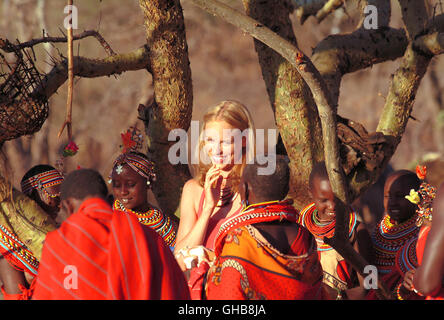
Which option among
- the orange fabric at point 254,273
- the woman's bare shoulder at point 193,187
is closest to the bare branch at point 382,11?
the woman's bare shoulder at point 193,187

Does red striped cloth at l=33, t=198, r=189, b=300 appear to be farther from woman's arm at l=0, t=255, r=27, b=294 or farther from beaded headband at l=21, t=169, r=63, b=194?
beaded headband at l=21, t=169, r=63, b=194

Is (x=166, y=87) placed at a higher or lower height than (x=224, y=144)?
higher

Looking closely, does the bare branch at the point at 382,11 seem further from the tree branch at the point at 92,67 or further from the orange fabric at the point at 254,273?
the orange fabric at the point at 254,273

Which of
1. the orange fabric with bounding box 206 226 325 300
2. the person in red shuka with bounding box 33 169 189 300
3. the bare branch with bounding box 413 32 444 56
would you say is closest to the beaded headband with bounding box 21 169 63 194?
the person in red shuka with bounding box 33 169 189 300

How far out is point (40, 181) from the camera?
4.71 metres

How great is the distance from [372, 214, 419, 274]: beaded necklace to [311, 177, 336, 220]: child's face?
0.49 metres

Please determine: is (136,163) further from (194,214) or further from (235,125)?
(235,125)

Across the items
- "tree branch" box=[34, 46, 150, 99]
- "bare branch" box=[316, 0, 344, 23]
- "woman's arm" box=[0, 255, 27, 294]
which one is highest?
"bare branch" box=[316, 0, 344, 23]

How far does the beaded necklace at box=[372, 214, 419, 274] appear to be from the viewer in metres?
4.58

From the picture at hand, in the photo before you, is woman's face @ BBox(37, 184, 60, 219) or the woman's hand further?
woman's face @ BBox(37, 184, 60, 219)

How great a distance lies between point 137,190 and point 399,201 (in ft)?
6.11

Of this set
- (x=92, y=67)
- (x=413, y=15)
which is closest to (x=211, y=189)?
(x=92, y=67)

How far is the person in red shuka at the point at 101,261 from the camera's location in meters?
2.93

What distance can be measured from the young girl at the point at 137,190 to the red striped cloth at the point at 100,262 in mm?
1551
